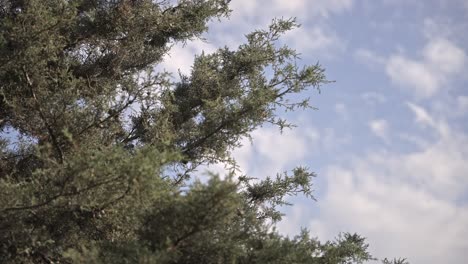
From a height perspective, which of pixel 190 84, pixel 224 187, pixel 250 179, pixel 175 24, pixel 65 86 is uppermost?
pixel 175 24

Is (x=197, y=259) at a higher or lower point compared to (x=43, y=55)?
lower

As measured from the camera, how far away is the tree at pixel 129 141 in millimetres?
Result: 6410

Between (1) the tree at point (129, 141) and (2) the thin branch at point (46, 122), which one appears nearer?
(1) the tree at point (129, 141)

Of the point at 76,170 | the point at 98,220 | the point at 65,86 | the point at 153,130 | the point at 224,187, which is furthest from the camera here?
the point at 153,130

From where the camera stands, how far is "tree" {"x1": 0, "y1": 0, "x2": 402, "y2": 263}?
6410 mm

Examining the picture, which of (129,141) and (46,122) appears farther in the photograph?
(129,141)

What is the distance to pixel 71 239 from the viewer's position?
26.4 ft

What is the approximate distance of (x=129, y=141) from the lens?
10.7 metres

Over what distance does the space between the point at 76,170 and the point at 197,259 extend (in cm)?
202

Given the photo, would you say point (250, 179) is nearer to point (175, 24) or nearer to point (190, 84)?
point (190, 84)

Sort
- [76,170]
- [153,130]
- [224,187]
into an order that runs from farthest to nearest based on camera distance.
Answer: [153,130] → [76,170] → [224,187]

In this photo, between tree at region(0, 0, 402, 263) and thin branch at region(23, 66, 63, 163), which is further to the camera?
thin branch at region(23, 66, 63, 163)

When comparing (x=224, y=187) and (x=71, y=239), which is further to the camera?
(x=71, y=239)

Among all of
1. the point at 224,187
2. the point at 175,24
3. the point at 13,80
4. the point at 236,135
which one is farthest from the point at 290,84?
the point at 13,80
